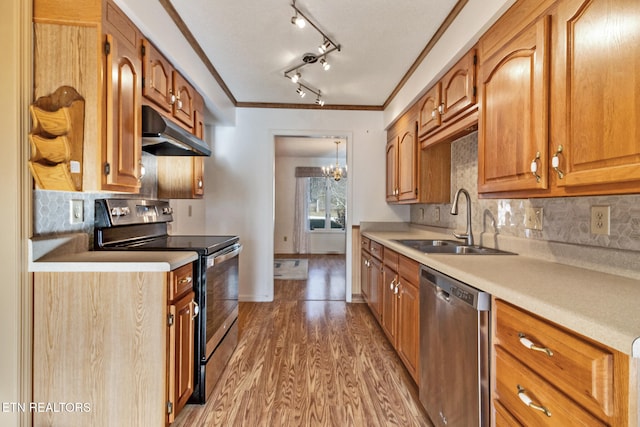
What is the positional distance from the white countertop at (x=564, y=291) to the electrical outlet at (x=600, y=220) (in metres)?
0.17

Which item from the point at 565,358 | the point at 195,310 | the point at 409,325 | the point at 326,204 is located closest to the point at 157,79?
the point at 195,310

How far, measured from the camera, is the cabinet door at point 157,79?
1.83 m

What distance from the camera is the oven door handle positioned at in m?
1.89

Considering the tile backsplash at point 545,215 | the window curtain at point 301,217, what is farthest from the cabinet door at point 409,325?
the window curtain at point 301,217

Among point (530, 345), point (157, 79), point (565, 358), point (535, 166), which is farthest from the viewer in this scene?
point (157, 79)

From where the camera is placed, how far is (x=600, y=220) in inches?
51.6

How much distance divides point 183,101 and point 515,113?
221 cm

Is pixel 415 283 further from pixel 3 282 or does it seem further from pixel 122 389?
pixel 3 282

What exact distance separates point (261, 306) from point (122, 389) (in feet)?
7.33

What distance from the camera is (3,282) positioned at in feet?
4.42

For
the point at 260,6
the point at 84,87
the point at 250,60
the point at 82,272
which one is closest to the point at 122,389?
the point at 82,272

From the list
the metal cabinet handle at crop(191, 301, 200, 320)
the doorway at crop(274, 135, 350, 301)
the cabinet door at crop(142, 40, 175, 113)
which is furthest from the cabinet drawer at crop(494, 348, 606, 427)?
the doorway at crop(274, 135, 350, 301)

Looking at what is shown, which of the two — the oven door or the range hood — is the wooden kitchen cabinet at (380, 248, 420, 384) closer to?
the oven door

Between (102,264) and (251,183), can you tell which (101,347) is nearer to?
(102,264)
